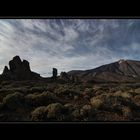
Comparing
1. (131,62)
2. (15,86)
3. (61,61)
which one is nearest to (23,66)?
(15,86)

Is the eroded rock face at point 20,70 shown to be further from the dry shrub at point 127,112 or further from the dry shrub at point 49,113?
the dry shrub at point 127,112

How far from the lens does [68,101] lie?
16.4 feet

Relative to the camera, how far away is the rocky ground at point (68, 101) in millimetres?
4688

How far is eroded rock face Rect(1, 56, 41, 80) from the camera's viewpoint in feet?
16.5

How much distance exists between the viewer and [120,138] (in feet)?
12.6

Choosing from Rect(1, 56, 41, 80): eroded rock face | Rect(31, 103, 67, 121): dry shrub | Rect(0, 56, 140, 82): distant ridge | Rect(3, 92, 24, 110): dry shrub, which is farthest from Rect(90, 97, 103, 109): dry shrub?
Rect(3, 92, 24, 110): dry shrub

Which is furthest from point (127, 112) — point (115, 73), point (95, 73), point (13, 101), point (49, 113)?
point (13, 101)

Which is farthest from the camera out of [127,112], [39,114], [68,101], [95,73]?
[95,73]

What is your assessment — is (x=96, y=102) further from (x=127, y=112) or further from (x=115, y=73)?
(x=115, y=73)

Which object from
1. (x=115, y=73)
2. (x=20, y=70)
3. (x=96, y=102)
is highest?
(x=20, y=70)

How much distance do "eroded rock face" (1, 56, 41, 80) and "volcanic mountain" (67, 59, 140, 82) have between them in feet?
2.62

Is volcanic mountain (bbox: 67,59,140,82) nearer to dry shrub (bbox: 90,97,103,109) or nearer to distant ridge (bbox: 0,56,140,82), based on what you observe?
distant ridge (bbox: 0,56,140,82)

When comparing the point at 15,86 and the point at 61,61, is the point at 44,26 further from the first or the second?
the point at 15,86

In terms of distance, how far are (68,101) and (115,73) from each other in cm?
108
